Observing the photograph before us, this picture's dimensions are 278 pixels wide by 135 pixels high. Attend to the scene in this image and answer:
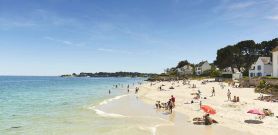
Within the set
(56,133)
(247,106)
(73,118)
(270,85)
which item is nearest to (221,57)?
(270,85)

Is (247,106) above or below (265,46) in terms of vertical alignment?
below

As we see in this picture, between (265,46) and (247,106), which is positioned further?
(265,46)

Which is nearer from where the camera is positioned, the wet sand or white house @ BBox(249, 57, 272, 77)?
the wet sand

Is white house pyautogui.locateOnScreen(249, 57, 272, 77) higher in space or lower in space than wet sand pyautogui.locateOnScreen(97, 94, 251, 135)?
higher

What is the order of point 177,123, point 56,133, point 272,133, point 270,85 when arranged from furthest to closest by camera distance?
point 270,85
point 177,123
point 56,133
point 272,133

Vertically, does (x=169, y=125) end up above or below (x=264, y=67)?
below

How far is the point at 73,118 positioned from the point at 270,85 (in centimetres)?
3410

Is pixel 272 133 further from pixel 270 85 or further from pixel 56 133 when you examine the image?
pixel 270 85

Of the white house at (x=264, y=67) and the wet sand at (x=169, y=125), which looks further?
the white house at (x=264, y=67)

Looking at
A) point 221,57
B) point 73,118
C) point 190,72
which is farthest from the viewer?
point 190,72

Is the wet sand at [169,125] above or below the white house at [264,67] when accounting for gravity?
below

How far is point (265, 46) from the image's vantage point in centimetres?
11919

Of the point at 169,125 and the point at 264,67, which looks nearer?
the point at 169,125

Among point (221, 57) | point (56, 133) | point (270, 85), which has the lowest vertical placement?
point (56, 133)
